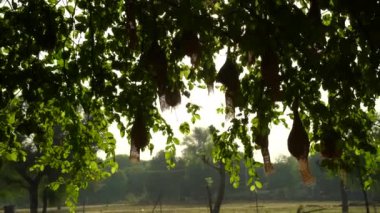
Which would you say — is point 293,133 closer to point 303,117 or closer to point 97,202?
point 303,117

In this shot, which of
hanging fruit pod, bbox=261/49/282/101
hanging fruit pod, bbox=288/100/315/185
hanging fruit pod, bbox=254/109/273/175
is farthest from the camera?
hanging fruit pod, bbox=254/109/273/175

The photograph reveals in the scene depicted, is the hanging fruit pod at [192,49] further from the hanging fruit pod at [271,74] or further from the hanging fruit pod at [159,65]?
the hanging fruit pod at [271,74]

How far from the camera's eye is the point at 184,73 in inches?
291

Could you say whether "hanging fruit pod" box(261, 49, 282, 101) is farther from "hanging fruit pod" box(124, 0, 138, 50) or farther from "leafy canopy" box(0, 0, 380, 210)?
"hanging fruit pod" box(124, 0, 138, 50)

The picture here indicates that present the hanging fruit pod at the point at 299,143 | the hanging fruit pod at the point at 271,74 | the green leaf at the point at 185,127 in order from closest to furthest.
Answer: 1. the hanging fruit pod at the point at 271,74
2. the hanging fruit pod at the point at 299,143
3. the green leaf at the point at 185,127

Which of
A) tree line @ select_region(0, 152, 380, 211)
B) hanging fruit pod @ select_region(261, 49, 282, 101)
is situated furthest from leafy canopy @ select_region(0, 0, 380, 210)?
tree line @ select_region(0, 152, 380, 211)

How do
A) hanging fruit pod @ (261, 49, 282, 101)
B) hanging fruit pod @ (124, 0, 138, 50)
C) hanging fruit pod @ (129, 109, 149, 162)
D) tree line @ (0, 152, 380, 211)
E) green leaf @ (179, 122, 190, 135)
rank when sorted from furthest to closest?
tree line @ (0, 152, 380, 211)
green leaf @ (179, 122, 190, 135)
hanging fruit pod @ (129, 109, 149, 162)
hanging fruit pod @ (124, 0, 138, 50)
hanging fruit pod @ (261, 49, 282, 101)

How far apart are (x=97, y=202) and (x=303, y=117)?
119389mm

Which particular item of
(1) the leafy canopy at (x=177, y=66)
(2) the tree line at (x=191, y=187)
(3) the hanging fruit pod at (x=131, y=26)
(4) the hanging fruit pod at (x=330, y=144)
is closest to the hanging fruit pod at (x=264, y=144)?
(1) the leafy canopy at (x=177, y=66)

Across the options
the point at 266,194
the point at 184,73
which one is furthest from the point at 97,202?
the point at 184,73

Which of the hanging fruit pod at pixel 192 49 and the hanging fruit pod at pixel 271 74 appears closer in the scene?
the hanging fruit pod at pixel 271 74

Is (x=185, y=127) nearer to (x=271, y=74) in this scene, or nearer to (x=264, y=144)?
(x=264, y=144)

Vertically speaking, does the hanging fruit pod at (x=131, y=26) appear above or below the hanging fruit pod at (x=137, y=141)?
above

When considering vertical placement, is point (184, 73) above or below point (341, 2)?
above
